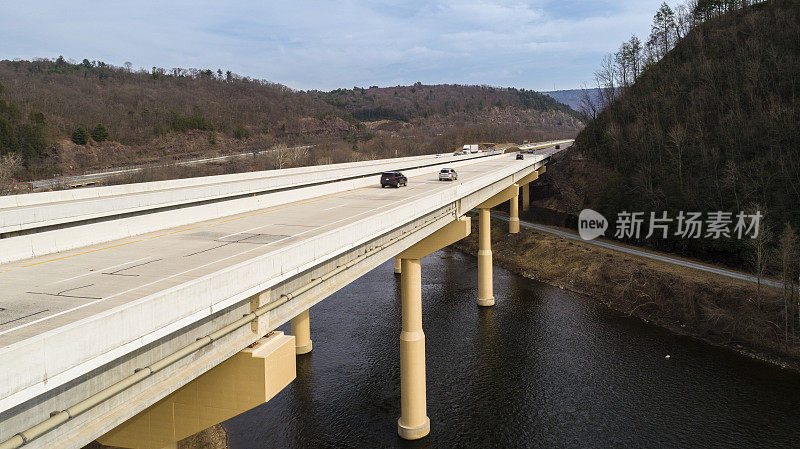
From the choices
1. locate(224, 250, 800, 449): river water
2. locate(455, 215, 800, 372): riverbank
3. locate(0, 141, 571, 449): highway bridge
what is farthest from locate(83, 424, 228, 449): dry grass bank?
locate(455, 215, 800, 372): riverbank

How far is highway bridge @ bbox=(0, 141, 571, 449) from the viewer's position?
6.87 m

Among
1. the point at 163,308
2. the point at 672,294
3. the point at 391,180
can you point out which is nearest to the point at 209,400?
the point at 163,308

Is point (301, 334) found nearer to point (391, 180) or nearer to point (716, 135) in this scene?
point (391, 180)

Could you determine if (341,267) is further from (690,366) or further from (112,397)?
(690,366)

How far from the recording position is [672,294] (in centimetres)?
4169

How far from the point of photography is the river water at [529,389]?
2391 cm

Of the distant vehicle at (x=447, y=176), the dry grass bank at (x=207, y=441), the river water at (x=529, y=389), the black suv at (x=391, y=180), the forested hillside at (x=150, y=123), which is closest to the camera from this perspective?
the dry grass bank at (x=207, y=441)

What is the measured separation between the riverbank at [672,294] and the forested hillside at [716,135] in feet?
12.5

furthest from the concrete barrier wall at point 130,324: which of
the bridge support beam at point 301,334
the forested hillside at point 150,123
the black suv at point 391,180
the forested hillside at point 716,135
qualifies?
the forested hillside at point 150,123

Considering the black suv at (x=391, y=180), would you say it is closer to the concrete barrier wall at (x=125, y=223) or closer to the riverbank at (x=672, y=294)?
the concrete barrier wall at (x=125, y=223)

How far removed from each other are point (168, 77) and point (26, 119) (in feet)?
315

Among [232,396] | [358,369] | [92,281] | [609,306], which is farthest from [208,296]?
[609,306]

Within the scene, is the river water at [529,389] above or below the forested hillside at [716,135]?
below

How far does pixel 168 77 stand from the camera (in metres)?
178
